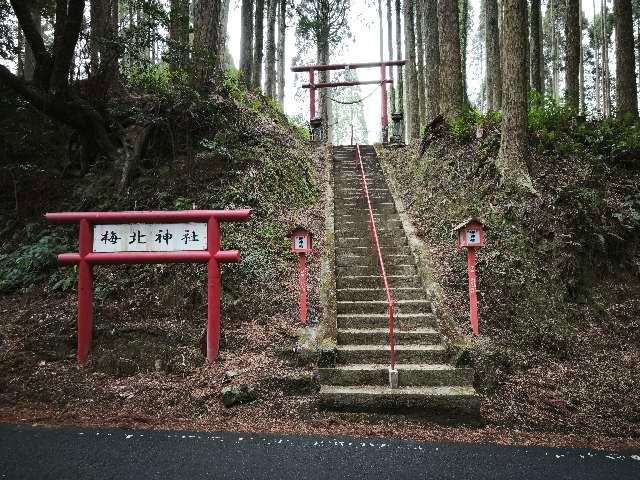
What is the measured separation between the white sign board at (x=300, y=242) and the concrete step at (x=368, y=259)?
4.97ft

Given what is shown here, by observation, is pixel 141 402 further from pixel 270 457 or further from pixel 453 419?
pixel 453 419

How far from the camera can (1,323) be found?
18.2ft

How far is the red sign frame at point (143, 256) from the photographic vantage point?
17.0 feet

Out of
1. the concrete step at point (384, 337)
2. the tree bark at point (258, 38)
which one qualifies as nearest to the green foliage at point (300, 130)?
the tree bark at point (258, 38)

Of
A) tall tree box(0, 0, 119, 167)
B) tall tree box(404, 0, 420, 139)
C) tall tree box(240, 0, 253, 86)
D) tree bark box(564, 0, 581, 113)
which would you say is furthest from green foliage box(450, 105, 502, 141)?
tall tree box(240, 0, 253, 86)

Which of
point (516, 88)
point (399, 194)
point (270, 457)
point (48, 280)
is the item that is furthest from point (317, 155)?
point (270, 457)

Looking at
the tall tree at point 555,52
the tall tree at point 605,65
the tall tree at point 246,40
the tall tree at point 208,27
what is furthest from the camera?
the tall tree at point 555,52

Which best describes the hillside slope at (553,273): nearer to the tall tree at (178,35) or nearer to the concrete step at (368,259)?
the concrete step at (368,259)

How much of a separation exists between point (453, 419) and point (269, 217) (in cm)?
482

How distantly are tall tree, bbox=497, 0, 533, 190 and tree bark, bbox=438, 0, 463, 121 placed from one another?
118 inches

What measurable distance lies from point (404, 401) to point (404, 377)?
0.40 m

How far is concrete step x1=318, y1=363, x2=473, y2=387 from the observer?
15.6 ft

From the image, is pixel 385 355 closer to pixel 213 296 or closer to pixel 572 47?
pixel 213 296

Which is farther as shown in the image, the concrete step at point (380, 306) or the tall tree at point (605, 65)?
the tall tree at point (605, 65)
